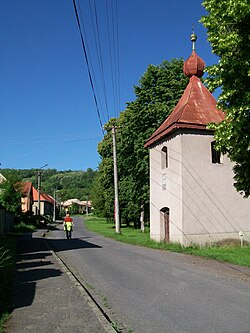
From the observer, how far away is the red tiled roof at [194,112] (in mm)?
19406

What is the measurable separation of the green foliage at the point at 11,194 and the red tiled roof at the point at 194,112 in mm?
21580

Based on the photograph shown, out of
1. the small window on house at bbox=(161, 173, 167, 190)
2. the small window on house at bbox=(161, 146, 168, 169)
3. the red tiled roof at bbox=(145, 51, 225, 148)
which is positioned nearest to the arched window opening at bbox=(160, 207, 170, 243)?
the small window on house at bbox=(161, 173, 167, 190)

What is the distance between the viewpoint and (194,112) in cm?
2045

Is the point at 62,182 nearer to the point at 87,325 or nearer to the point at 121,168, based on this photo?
the point at 121,168

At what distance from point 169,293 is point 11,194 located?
34.7 metres

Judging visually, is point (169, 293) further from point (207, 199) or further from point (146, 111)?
point (146, 111)

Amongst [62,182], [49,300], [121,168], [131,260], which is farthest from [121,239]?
[62,182]

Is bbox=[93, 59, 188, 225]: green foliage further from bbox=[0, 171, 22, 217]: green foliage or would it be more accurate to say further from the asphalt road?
the asphalt road

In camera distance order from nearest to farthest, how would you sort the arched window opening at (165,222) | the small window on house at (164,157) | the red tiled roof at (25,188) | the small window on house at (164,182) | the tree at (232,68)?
the tree at (232,68)
the small window on house at (164,182)
the arched window opening at (165,222)
the small window on house at (164,157)
the red tiled roof at (25,188)

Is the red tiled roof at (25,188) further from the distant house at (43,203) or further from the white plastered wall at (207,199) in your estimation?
the white plastered wall at (207,199)

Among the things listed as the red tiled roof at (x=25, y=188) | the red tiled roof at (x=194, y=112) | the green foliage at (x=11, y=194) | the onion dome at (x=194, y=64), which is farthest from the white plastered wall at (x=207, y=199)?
the red tiled roof at (x=25, y=188)

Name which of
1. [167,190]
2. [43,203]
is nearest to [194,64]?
[167,190]

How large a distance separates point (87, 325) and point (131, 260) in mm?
8380

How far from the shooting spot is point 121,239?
2506 centimetres
